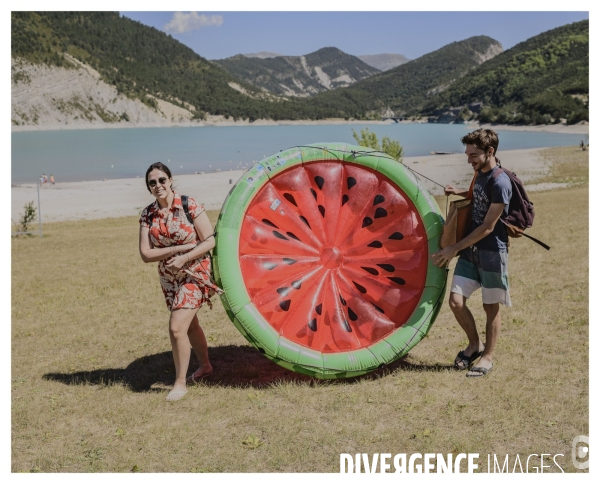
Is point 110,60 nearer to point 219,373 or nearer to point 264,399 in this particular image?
point 219,373

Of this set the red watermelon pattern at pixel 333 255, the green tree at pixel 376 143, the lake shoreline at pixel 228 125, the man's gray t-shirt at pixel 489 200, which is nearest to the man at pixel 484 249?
the man's gray t-shirt at pixel 489 200

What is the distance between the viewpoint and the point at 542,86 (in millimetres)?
161875

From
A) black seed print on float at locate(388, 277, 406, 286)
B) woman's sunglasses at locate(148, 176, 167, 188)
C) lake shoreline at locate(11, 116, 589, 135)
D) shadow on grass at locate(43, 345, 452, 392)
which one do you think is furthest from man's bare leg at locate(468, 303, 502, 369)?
lake shoreline at locate(11, 116, 589, 135)

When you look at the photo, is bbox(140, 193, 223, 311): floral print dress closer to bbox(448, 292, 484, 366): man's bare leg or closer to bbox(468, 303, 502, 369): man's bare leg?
bbox(448, 292, 484, 366): man's bare leg

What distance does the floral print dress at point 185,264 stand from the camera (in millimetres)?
5023

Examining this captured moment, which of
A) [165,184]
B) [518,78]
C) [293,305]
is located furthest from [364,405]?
[518,78]

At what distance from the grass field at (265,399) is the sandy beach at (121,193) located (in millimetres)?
17338

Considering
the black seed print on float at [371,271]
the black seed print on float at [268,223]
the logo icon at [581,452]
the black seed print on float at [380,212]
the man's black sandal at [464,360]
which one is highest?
the black seed print on float at [380,212]

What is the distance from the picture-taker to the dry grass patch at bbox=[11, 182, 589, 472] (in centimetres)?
432

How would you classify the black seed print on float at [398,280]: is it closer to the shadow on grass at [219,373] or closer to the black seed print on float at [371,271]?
the black seed print on float at [371,271]

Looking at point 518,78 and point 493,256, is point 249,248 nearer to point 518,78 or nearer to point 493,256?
point 493,256

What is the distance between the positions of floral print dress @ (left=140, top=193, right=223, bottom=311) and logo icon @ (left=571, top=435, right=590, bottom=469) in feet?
9.72

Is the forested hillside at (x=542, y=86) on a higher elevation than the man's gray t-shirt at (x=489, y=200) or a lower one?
higher

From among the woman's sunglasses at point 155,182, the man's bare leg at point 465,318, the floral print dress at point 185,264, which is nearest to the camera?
the woman's sunglasses at point 155,182
